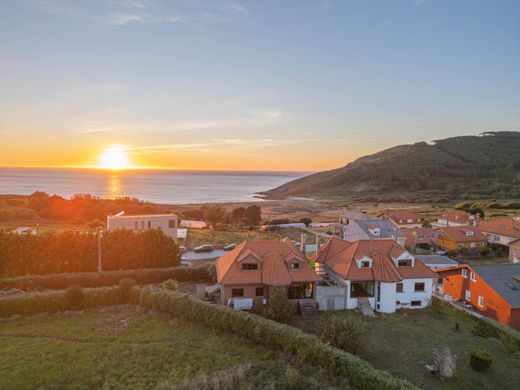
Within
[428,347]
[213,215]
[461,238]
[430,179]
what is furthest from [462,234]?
[430,179]

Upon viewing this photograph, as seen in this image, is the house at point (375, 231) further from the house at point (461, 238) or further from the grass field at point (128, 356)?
the grass field at point (128, 356)

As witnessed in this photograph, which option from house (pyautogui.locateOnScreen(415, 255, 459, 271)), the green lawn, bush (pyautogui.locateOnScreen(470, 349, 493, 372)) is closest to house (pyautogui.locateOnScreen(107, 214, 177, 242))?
the green lawn

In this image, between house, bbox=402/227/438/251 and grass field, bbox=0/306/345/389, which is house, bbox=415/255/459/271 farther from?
grass field, bbox=0/306/345/389

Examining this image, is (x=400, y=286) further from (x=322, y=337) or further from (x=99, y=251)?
(x=99, y=251)

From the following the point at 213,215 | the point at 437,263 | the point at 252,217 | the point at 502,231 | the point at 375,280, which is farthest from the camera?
the point at 252,217

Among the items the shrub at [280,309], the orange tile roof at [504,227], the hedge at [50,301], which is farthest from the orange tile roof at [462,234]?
the hedge at [50,301]

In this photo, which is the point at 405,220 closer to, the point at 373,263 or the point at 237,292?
the point at 373,263

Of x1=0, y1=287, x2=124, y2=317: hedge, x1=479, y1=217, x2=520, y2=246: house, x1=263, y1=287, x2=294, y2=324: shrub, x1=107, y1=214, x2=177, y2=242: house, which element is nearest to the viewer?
x1=263, y1=287, x2=294, y2=324: shrub

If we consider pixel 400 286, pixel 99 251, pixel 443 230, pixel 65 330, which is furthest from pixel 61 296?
pixel 443 230
